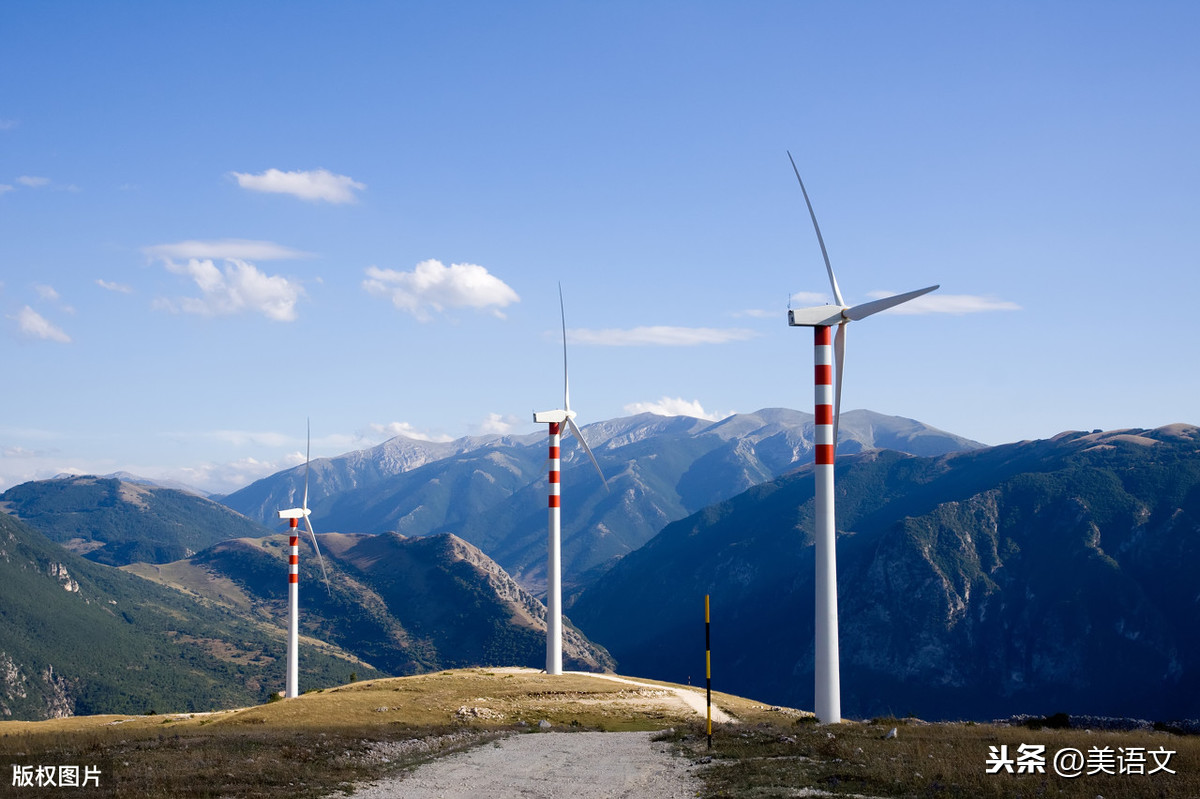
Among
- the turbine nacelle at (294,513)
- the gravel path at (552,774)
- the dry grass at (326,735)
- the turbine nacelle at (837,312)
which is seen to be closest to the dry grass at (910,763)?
the gravel path at (552,774)

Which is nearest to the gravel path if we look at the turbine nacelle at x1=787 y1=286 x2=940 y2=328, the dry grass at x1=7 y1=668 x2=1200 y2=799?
the dry grass at x1=7 y1=668 x2=1200 y2=799

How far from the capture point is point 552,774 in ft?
156

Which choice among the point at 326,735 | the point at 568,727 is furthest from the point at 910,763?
the point at 326,735

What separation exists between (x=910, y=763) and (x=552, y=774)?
647 inches

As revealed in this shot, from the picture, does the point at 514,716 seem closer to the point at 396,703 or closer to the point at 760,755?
the point at 396,703

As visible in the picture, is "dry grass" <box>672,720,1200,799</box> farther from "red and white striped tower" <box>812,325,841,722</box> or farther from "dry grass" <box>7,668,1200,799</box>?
"red and white striped tower" <box>812,325,841,722</box>

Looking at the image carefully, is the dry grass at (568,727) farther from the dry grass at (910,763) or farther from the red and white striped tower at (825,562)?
the red and white striped tower at (825,562)

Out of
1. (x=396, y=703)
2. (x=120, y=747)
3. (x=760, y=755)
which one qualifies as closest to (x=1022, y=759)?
(x=760, y=755)

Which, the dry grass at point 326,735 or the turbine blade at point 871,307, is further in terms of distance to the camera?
the turbine blade at point 871,307

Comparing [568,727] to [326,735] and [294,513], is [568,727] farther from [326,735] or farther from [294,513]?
[294,513]

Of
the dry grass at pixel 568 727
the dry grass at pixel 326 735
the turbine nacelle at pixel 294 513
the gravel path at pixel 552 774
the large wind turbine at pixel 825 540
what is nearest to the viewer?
the dry grass at pixel 568 727

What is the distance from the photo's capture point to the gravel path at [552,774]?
42531mm

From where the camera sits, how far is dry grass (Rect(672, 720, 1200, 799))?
38.6m

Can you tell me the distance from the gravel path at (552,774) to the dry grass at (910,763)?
1.94 metres
